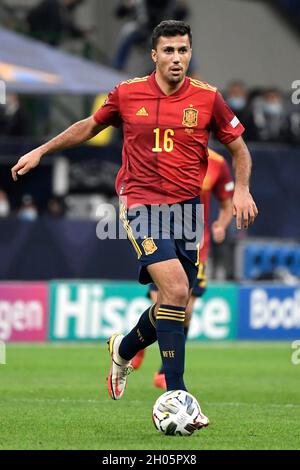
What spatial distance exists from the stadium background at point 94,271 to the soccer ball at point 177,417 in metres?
2.16

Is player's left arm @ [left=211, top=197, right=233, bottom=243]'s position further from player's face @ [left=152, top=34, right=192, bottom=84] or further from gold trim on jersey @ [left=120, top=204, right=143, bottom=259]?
player's face @ [left=152, top=34, right=192, bottom=84]

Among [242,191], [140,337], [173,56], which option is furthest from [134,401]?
[173,56]

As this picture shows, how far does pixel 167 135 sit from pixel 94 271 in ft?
34.0

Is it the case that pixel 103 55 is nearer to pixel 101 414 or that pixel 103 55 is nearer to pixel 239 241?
pixel 239 241

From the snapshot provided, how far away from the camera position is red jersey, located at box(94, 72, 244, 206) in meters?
8.37

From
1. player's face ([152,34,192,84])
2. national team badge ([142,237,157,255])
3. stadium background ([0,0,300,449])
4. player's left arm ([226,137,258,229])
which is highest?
player's face ([152,34,192,84])

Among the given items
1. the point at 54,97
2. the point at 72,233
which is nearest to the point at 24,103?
the point at 54,97

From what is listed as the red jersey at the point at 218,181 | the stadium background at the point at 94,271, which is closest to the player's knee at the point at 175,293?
the stadium background at the point at 94,271

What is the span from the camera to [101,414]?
8984mm

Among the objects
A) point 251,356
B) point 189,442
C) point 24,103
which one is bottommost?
point 251,356

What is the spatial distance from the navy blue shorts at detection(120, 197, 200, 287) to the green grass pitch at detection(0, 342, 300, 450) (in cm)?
110

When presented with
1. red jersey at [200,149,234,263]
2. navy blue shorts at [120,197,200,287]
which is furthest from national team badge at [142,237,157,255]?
red jersey at [200,149,234,263]

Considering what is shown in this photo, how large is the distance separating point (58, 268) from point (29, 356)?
3.65 m

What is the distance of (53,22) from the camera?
73.8 feet
